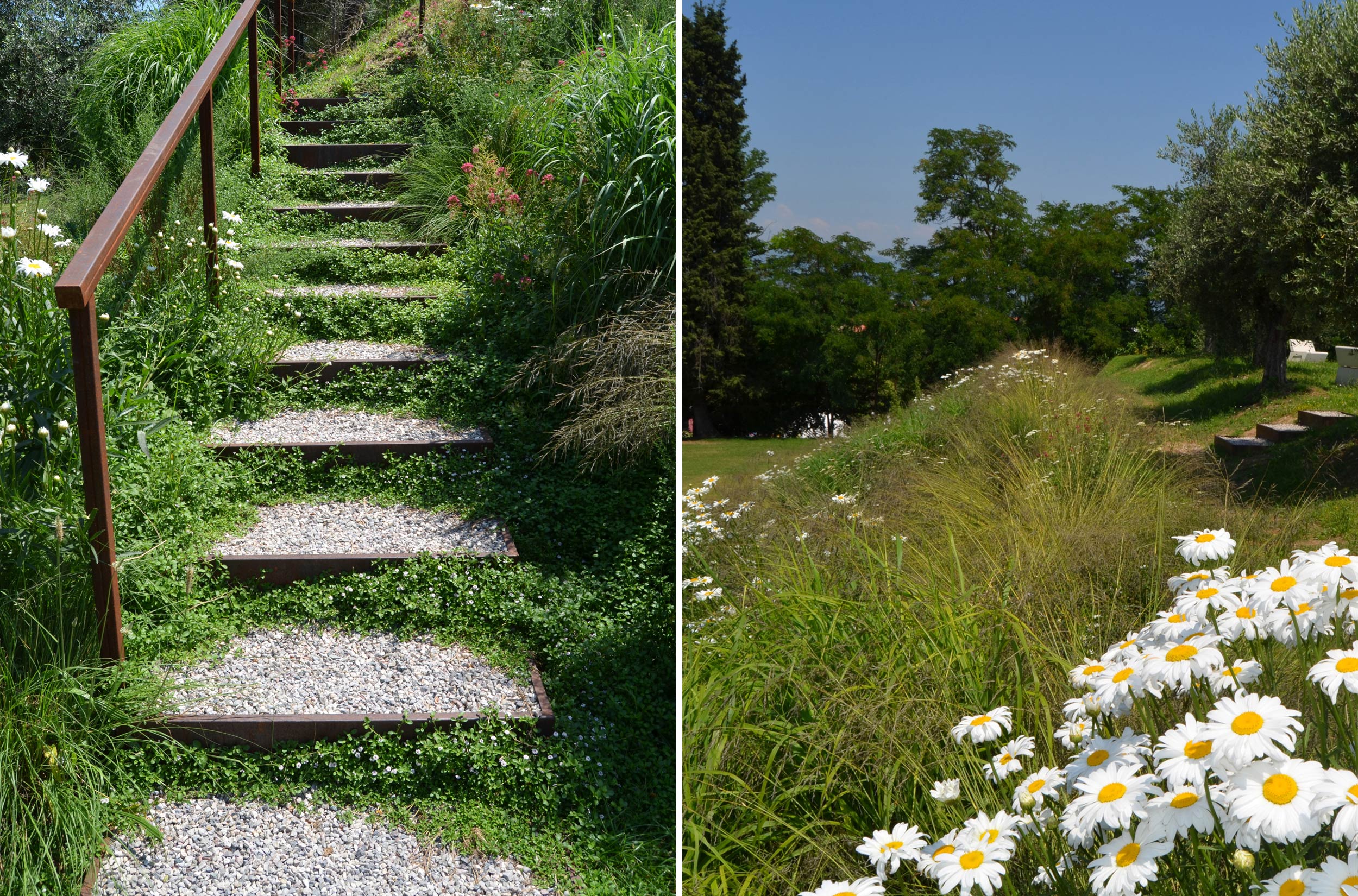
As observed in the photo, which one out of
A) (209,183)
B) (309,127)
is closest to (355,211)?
(209,183)

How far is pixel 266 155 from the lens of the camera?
6188 millimetres

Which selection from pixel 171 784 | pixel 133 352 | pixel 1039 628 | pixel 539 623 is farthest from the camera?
pixel 133 352

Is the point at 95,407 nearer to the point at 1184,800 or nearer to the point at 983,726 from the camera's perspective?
the point at 983,726

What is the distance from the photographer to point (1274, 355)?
396 centimetres

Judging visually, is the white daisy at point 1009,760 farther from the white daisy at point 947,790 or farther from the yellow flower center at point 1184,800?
the yellow flower center at point 1184,800

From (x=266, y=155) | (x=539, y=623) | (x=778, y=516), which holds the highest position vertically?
(x=266, y=155)

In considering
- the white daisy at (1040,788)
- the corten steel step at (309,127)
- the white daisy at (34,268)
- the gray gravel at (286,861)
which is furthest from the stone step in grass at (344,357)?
the white daisy at (1040,788)

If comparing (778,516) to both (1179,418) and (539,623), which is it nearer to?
(539,623)

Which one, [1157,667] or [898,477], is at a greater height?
[1157,667]

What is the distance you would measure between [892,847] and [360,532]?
2.42 meters

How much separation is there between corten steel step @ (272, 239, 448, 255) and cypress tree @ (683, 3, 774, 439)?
230 cm

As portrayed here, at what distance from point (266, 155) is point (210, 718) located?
4.68 metres

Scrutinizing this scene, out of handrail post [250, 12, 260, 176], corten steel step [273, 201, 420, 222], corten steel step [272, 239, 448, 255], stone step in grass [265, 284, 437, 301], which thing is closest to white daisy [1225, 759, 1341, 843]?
stone step in grass [265, 284, 437, 301]

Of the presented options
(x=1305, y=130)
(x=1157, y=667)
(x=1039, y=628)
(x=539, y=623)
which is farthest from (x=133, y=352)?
(x=1305, y=130)
